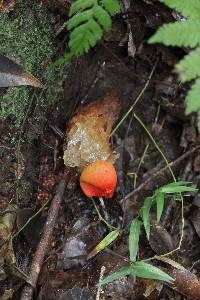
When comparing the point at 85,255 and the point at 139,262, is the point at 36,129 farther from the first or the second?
the point at 139,262

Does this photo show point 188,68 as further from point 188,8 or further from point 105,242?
point 105,242

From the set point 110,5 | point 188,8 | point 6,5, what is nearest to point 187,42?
point 188,8

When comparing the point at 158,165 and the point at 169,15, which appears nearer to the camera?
the point at 169,15

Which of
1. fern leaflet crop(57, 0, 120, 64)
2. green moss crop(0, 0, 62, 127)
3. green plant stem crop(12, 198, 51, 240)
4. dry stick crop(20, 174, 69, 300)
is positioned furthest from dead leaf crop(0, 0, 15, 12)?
green plant stem crop(12, 198, 51, 240)

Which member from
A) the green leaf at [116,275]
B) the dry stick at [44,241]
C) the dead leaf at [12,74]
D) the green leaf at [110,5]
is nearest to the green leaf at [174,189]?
the green leaf at [116,275]

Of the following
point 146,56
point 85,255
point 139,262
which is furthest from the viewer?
point 146,56

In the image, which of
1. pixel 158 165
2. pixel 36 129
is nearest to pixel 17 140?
pixel 36 129

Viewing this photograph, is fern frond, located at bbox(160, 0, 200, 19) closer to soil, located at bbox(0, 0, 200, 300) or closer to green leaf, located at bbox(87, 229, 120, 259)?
soil, located at bbox(0, 0, 200, 300)
